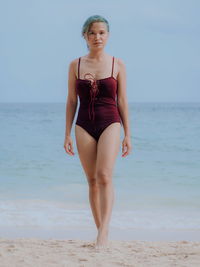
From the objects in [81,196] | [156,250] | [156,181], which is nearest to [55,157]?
[156,181]

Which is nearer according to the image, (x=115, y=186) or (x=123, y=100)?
(x=123, y=100)

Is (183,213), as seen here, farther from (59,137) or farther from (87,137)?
(59,137)

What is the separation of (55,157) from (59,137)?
17.2 feet

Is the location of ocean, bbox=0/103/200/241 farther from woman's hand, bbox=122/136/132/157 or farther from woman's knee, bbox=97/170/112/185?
woman's knee, bbox=97/170/112/185

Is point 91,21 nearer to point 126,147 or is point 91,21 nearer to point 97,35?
point 97,35

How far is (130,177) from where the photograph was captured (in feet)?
34.1

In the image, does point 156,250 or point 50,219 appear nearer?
point 156,250

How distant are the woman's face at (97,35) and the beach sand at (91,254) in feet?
4.92

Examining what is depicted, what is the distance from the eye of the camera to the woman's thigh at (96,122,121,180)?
168 inches

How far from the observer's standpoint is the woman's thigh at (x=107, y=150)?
4.26 m

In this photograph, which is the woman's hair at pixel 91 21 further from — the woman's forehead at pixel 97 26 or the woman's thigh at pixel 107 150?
the woman's thigh at pixel 107 150

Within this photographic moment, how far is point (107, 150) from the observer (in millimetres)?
4270

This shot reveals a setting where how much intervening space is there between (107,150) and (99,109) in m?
0.31

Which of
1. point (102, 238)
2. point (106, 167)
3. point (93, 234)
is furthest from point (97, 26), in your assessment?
point (93, 234)
